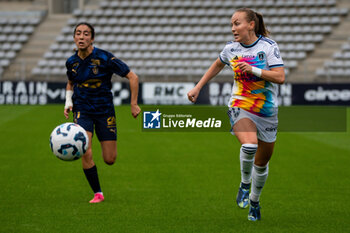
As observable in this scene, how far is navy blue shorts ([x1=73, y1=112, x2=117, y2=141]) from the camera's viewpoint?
6984mm

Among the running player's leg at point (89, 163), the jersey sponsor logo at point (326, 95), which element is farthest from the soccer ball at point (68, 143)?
the jersey sponsor logo at point (326, 95)

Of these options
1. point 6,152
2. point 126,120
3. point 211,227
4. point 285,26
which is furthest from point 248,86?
point 285,26

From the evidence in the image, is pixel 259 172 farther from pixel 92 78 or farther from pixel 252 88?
pixel 92 78

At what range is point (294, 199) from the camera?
24.8ft

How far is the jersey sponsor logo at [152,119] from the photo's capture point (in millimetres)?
6504

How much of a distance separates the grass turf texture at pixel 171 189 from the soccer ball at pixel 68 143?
0.64 meters

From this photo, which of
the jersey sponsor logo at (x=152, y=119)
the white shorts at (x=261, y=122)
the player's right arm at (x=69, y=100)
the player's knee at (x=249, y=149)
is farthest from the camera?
the player's right arm at (x=69, y=100)

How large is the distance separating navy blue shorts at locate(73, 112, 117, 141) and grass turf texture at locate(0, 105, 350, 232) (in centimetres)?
80

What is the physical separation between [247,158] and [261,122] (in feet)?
1.24

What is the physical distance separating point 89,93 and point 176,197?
5.65 feet

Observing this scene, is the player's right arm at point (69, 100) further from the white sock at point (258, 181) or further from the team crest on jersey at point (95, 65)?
the white sock at point (258, 181)

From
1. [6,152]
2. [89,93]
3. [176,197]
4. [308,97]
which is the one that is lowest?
[308,97]

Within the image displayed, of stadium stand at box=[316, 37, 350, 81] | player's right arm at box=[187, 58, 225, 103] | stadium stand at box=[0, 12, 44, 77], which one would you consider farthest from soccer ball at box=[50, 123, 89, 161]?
stadium stand at box=[0, 12, 44, 77]

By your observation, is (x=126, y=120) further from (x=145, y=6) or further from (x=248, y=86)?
(x=145, y=6)
